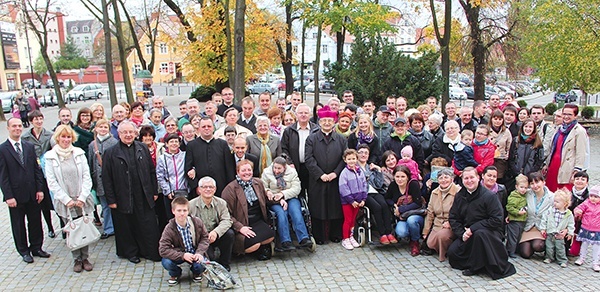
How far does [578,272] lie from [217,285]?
4592 mm

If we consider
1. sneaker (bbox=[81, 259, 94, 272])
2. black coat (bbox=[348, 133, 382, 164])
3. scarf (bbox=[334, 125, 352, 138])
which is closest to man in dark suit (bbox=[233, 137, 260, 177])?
scarf (bbox=[334, 125, 352, 138])

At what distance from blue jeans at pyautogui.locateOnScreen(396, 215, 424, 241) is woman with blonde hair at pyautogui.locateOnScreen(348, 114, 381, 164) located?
1172mm

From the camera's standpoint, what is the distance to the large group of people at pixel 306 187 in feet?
20.4

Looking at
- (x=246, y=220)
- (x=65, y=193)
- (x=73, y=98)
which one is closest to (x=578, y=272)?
(x=246, y=220)

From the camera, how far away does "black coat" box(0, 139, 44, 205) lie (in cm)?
630

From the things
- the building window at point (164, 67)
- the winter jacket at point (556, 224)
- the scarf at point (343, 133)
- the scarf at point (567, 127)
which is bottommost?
the winter jacket at point (556, 224)

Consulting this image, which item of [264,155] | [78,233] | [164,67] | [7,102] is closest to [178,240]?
[78,233]

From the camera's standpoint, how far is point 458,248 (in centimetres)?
634

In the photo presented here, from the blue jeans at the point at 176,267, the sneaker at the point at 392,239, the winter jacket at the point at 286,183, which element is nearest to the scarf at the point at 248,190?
the winter jacket at the point at 286,183

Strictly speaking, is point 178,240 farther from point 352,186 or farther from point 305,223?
point 352,186

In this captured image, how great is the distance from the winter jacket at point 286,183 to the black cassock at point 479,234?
215 cm

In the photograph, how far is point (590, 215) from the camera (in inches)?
257

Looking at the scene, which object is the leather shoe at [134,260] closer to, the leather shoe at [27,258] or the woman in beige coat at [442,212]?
the leather shoe at [27,258]

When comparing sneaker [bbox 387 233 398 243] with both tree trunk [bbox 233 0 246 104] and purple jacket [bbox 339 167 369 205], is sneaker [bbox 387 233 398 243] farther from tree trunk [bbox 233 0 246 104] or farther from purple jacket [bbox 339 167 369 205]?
tree trunk [bbox 233 0 246 104]
